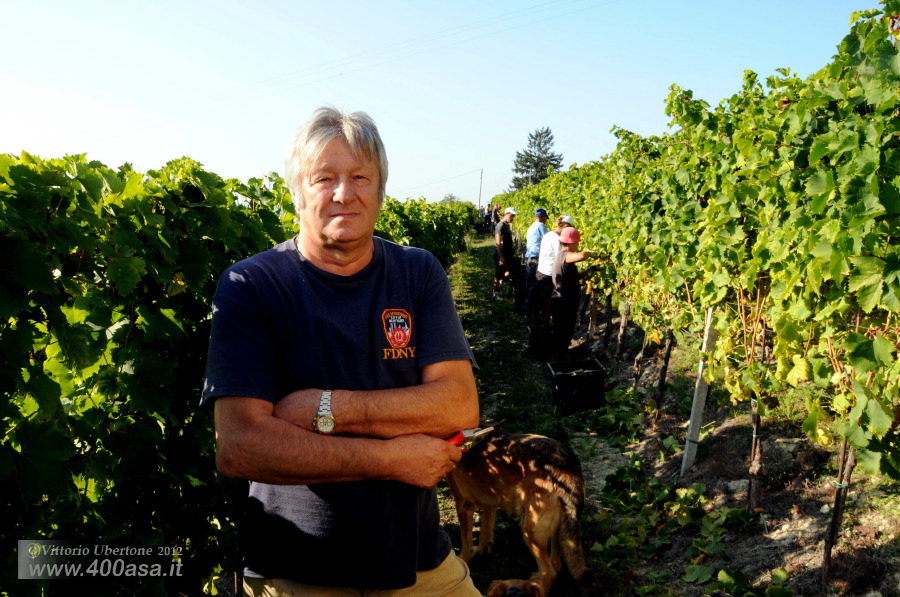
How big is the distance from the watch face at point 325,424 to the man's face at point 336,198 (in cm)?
55

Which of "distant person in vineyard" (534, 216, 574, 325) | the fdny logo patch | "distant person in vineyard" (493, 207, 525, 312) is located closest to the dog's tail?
the fdny logo patch

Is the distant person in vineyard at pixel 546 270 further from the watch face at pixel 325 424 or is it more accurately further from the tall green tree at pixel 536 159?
the tall green tree at pixel 536 159

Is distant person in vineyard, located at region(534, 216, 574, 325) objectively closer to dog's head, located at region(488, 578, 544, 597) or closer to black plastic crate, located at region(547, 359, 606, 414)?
black plastic crate, located at region(547, 359, 606, 414)

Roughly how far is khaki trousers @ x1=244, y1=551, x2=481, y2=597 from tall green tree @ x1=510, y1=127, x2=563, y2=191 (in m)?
114

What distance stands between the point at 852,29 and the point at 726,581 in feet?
9.72

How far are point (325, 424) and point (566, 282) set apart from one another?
7041 millimetres

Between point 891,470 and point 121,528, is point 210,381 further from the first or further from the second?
point 891,470

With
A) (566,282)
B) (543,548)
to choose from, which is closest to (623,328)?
(566,282)

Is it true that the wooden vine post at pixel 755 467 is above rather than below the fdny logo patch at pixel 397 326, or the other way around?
Answer: below

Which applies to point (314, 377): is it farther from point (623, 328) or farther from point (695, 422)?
point (623, 328)

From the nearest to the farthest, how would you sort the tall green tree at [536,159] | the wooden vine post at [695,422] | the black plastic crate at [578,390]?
the wooden vine post at [695,422], the black plastic crate at [578,390], the tall green tree at [536,159]

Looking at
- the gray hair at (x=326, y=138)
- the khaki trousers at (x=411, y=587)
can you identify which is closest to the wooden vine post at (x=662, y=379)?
the khaki trousers at (x=411, y=587)

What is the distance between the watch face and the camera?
A: 1.70 metres

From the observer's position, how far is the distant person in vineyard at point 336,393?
1667 mm
